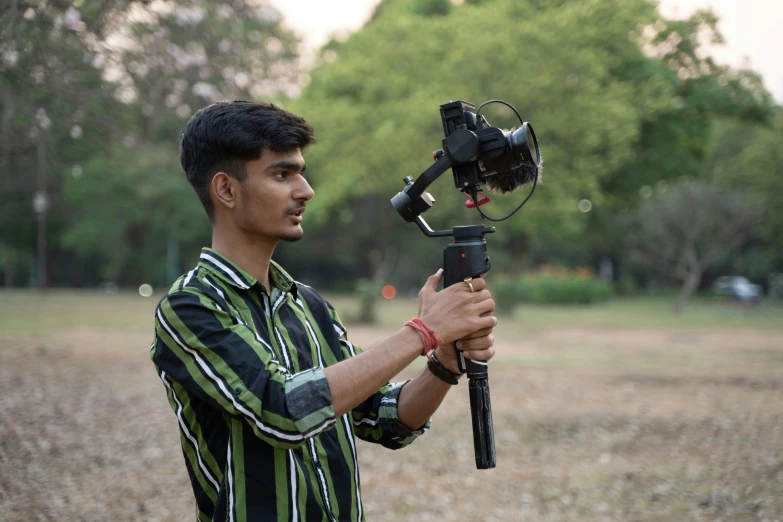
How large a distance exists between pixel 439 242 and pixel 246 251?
37.3m

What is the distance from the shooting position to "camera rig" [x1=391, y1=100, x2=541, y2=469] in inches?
89.4

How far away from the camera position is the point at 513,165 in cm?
233

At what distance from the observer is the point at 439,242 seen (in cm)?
3947

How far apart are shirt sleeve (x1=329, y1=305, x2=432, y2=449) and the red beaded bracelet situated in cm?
50

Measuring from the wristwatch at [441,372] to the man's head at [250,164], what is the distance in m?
0.56

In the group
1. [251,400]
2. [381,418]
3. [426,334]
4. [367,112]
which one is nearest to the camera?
[251,400]

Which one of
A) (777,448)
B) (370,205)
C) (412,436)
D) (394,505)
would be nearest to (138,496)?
(394,505)

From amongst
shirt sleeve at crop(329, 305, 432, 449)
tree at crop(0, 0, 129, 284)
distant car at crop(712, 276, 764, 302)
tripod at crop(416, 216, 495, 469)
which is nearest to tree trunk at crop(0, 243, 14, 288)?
tree at crop(0, 0, 129, 284)

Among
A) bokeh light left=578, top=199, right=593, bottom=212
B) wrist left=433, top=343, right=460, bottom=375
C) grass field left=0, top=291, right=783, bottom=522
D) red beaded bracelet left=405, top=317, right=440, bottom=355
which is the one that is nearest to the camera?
red beaded bracelet left=405, top=317, right=440, bottom=355

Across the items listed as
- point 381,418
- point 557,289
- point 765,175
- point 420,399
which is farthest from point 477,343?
point 557,289

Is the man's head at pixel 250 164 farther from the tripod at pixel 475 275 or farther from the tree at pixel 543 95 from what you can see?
the tree at pixel 543 95

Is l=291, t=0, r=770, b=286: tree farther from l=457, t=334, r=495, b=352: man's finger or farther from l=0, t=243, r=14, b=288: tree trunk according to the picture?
l=0, t=243, r=14, b=288: tree trunk

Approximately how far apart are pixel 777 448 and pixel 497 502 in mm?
3139

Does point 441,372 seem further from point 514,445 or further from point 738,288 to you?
point 738,288
